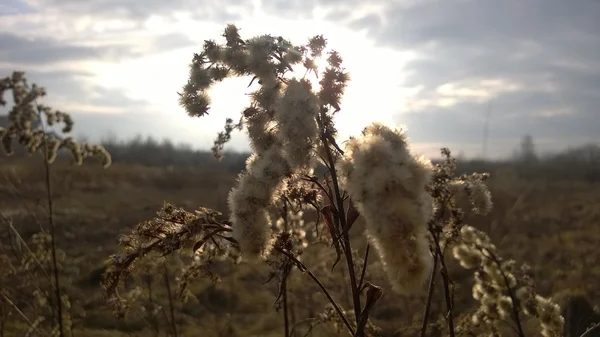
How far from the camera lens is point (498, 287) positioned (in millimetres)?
2928

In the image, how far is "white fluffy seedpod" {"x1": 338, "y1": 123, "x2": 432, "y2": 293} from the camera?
1300 millimetres

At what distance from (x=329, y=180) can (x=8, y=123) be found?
7.44 feet

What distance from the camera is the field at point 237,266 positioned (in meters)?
5.76

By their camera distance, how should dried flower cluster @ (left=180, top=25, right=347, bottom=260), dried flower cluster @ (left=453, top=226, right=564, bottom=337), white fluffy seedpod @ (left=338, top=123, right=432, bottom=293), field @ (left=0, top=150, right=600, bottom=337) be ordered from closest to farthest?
1. white fluffy seedpod @ (left=338, top=123, right=432, bottom=293)
2. dried flower cluster @ (left=180, top=25, right=347, bottom=260)
3. dried flower cluster @ (left=453, top=226, right=564, bottom=337)
4. field @ (left=0, top=150, right=600, bottom=337)

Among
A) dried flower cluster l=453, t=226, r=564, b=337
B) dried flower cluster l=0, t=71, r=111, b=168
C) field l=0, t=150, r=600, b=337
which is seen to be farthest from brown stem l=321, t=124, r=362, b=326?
dried flower cluster l=0, t=71, r=111, b=168

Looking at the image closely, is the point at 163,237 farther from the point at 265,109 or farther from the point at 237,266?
the point at 237,266

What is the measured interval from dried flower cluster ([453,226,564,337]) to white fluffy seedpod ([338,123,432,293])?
152cm

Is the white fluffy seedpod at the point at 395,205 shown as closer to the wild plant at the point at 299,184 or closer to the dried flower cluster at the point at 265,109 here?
the wild plant at the point at 299,184

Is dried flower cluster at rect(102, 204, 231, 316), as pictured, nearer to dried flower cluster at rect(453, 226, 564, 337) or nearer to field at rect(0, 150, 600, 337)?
field at rect(0, 150, 600, 337)

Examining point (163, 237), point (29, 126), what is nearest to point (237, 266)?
point (29, 126)

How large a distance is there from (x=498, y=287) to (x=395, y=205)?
1.89 metres

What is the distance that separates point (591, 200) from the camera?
21078 millimetres

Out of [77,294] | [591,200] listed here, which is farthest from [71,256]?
[591,200]

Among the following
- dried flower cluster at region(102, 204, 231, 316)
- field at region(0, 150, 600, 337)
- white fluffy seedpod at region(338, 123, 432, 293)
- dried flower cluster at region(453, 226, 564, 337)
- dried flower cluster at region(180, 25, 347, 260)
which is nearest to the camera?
white fluffy seedpod at region(338, 123, 432, 293)
